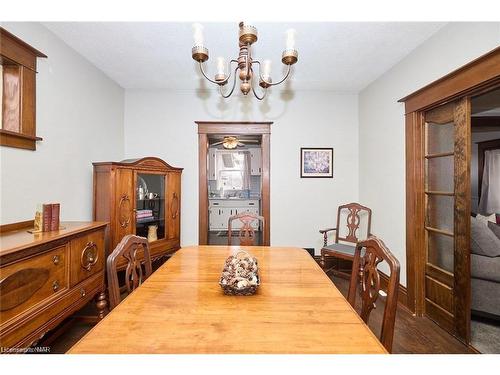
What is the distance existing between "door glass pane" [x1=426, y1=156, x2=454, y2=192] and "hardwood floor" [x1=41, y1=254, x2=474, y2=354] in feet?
3.88

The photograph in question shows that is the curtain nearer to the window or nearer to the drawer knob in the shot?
the drawer knob

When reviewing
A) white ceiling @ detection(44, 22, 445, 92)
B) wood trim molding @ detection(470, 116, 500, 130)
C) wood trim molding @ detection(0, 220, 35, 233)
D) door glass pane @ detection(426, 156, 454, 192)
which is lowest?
wood trim molding @ detection(0, 220, 35, 233)

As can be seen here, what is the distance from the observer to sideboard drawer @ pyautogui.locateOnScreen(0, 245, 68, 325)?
1178 mm

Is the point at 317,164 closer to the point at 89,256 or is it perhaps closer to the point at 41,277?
the point at 89,256

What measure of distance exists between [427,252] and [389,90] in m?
1.77

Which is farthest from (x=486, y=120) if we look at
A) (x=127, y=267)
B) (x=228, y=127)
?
(x=127, y=267)

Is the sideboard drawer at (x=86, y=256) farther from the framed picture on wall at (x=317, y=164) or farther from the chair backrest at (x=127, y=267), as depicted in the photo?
the framed picture on wall at (x=317, y=164)

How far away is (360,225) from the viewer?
129 inches

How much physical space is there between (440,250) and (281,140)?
217 cm

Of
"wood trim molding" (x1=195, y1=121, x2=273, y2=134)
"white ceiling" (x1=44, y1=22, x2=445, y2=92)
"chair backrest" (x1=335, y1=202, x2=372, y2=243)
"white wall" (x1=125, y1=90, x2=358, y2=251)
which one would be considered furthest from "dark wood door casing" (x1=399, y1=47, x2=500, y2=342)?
"wood trim molding" (x1=195, y1=121, x2=273, y2=134)

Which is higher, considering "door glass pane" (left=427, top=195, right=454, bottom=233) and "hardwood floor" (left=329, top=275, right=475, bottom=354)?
"door glass pane" (left=427, top=195, right=454, bottom=233)

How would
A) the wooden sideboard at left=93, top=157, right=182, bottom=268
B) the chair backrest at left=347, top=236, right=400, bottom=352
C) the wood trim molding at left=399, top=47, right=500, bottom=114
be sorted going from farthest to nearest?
1. the wooden sideboard at left=93, top=157, right=182, bottom=268
2. the wood trim molding at left=399, top=47, right=500, bottom=114
3. the chair backrest at left=347, top=236, right=400, bottom=352

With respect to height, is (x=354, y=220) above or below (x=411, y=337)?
above

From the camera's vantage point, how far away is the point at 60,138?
2.20m
